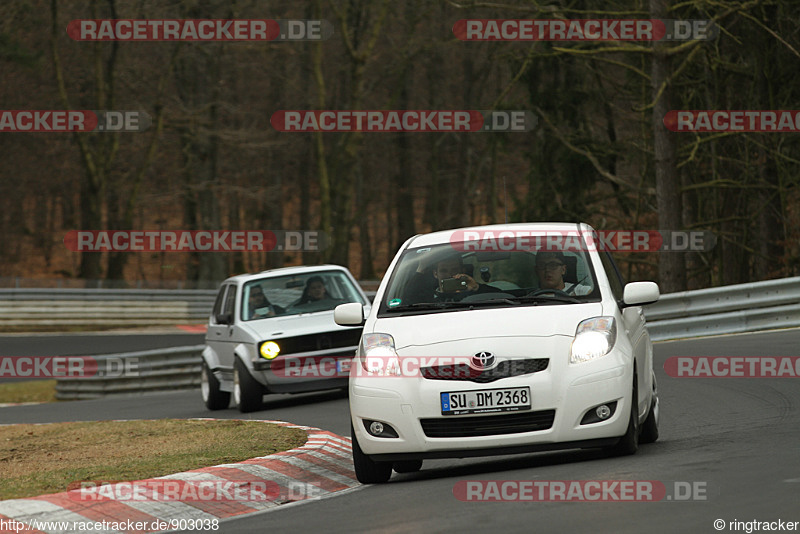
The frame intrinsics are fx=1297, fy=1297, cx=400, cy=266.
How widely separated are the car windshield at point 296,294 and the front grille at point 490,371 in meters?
8.29

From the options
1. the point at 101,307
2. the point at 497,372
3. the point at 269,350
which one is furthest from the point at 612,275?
the point at 101,307

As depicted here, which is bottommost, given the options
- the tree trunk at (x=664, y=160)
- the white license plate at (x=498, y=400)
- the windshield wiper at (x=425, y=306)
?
the white license plate at (x=498, y=400)

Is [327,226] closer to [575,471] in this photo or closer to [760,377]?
[760,377]

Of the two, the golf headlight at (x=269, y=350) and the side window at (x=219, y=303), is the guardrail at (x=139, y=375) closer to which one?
the side window at (x=219, y=303)

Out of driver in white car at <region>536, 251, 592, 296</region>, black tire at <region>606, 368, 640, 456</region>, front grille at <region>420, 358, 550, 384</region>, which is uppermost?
driver in white car at <region>536, 251, 592, 296</region>

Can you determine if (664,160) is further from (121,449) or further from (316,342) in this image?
(121,449)

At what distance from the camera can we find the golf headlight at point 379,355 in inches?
329

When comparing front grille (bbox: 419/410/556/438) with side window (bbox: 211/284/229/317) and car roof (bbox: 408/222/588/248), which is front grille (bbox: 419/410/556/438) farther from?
side window (bbox: 211/284/229/317)

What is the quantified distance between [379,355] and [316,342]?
7334 mm

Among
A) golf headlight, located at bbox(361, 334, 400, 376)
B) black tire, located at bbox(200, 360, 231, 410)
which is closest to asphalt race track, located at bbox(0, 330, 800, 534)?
golf headlight, located at bbox(361, 334, 400, 376)

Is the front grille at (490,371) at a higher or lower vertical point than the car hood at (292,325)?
higher

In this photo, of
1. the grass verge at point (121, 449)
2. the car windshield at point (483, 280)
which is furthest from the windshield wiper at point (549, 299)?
the grass verge at point (121, 449)

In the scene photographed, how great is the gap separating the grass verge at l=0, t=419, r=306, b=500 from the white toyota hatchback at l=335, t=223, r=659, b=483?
1382mm

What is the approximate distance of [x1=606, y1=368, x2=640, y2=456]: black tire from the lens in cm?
835
